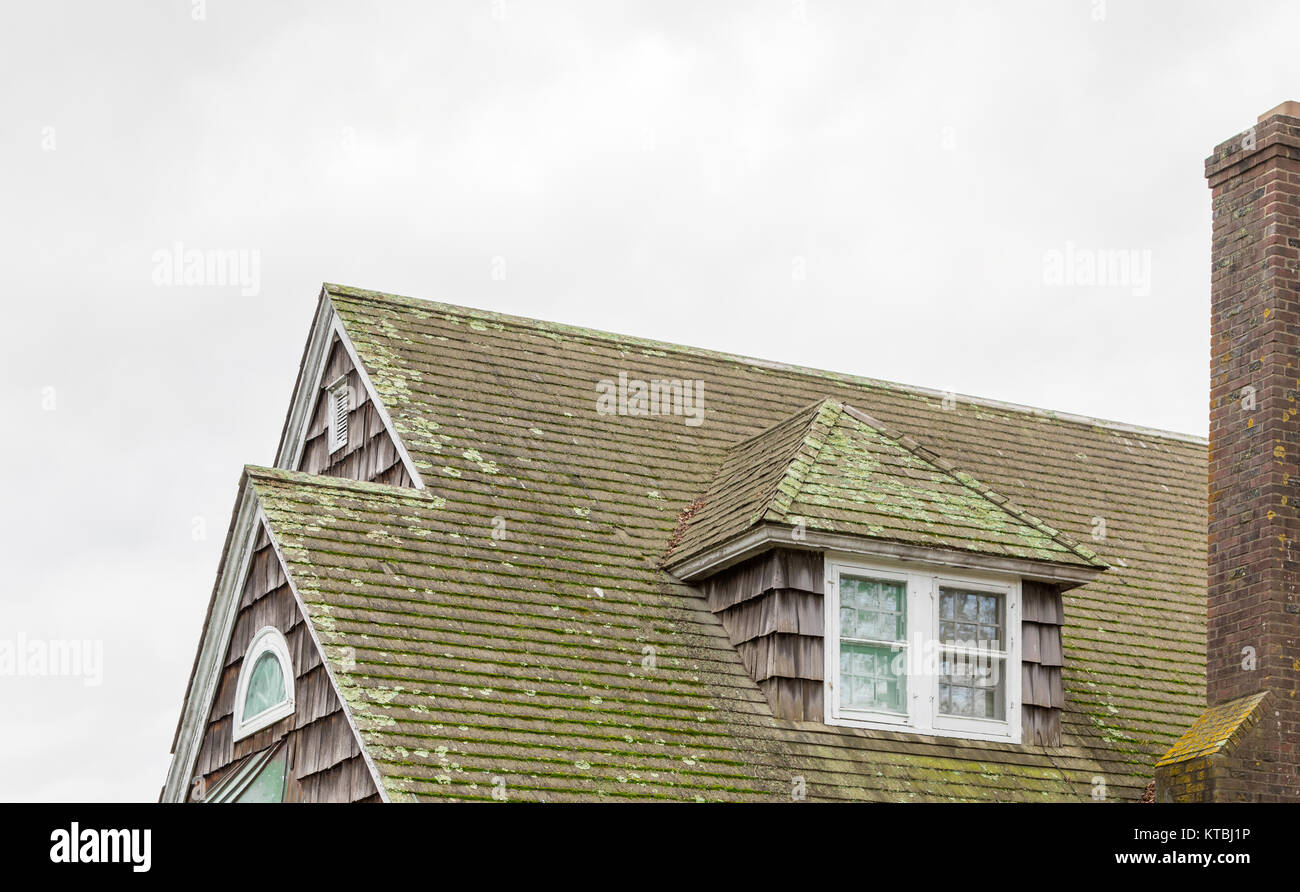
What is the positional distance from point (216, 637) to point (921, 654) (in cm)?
610

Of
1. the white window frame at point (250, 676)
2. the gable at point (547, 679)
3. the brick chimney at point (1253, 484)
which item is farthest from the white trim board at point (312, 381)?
the brick chimney at point (1253, 484)

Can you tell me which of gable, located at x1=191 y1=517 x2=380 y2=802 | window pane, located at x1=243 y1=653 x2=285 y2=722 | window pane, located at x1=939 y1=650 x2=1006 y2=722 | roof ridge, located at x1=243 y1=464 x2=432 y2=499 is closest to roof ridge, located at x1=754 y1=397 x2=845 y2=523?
window pane, located at x1=939 y1=650 x2=1006 y2=722

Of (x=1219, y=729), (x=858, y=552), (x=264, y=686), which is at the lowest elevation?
(x=1219, y=729)

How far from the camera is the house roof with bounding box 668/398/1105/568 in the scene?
47.7ft

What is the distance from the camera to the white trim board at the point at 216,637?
579 inches

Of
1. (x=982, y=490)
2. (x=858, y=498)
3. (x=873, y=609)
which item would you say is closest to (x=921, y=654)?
(x=873, y=609)

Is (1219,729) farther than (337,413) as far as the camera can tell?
No

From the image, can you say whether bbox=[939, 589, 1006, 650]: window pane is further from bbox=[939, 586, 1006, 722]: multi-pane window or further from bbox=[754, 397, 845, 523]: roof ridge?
bbox=[754, 397, 845, 523]: roof ridge

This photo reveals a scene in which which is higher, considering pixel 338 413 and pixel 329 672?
pixel 338 413

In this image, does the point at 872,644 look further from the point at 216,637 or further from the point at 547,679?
the point at 216,637

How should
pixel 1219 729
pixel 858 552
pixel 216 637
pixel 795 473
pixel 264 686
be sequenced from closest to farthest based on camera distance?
pixel 1219 729
pixel 858 552
pixel 264 686
pixel 795 473
pixel 216 637

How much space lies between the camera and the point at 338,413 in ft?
57.6

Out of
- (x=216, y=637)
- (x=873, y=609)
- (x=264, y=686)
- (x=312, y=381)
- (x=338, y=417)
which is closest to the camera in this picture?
(x=873, y=609)

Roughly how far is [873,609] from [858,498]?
946 mm
